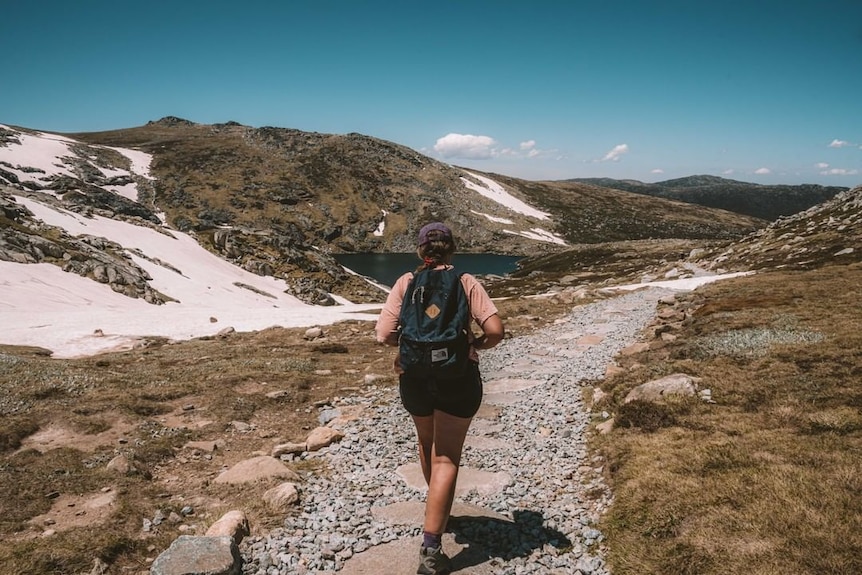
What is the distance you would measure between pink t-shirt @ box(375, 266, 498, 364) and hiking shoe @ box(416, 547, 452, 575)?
2.75m

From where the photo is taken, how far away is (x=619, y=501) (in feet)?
28.7

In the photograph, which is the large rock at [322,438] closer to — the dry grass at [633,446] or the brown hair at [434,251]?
the dry grass at [633,446]

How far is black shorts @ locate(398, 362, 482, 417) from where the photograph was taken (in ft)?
21.7

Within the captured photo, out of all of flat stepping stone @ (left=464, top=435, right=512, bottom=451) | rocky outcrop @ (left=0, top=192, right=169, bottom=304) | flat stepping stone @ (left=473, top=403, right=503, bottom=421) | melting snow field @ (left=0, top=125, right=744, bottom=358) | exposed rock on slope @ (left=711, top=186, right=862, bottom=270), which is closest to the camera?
flat stepping stone @ (left=464, top=435, right=512, bottom=451)

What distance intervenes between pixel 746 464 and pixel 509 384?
33.0 ft

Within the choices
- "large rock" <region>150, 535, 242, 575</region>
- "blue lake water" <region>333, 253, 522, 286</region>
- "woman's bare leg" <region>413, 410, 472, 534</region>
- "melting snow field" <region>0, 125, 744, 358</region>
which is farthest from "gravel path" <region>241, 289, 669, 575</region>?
"blue lake water" <region>333, 253, 522, 286</region>

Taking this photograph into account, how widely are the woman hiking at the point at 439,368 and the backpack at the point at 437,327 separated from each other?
0.01m

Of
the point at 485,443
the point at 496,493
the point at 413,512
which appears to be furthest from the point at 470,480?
the point at 485,443

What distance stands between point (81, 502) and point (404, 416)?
8.34 m

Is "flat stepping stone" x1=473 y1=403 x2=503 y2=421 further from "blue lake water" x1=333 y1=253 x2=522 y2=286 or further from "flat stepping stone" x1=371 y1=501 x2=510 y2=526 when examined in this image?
"blue lake water" x1=333 y1=253 x2=522 y2=286

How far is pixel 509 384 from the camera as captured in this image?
18.8 metres

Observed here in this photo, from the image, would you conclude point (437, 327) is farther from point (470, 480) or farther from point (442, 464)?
point (470, 480)

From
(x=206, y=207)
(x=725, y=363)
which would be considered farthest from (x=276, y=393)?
(x=206, y=207)

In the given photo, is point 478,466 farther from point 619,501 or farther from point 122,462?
point 122,462
